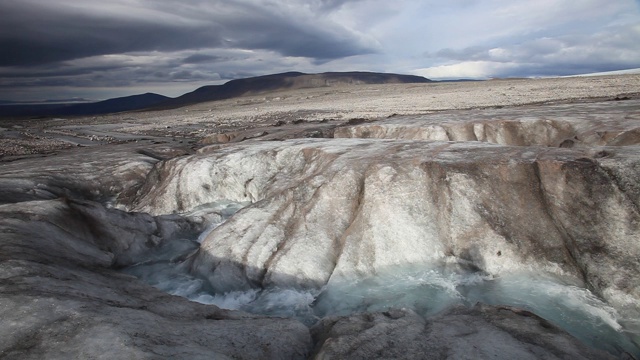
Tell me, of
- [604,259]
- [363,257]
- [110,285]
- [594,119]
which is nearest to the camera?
[110,285]

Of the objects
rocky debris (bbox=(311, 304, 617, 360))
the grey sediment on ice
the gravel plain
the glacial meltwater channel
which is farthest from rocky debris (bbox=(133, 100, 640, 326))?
the gravel plain

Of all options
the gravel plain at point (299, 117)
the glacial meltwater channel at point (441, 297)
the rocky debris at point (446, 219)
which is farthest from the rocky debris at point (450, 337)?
the gravel plain at point (299, 117)

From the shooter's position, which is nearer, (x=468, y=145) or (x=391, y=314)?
(x=391, y=314)

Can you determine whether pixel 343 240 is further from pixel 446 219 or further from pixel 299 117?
pixel 299 117

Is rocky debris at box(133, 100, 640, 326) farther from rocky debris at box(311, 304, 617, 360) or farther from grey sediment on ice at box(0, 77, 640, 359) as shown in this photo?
rocky debris at box(311, 304, 617, 360)

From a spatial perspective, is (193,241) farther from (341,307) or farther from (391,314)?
(391,314)

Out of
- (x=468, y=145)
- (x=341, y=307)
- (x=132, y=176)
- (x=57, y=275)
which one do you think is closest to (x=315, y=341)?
(x=341, y=307)
